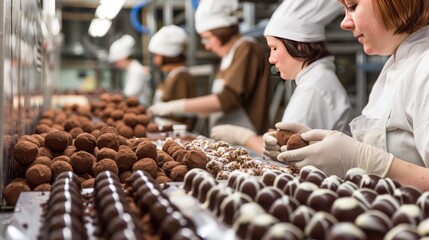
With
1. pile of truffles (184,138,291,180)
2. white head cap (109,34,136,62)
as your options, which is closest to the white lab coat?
white head cap (109,34,136,62)

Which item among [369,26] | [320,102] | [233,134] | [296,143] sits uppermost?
[369,26]

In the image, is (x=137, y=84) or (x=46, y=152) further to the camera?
(x=137, y=84)

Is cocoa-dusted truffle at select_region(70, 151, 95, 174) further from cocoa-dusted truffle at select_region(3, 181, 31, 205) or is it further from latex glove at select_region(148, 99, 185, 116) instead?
latex glove at select_region(148, 99, 185, 116)

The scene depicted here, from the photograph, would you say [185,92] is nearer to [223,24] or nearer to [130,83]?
[223,24]

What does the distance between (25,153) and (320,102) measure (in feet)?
4.58

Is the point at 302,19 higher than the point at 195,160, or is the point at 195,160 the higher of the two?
the point at 302,19

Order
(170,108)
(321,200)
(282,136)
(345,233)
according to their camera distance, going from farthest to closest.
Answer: (170,108) → (282,136) → (321,200) → (345,233)

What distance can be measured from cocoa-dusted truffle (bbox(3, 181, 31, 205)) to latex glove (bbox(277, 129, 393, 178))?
82cm

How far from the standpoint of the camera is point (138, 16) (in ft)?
27.2

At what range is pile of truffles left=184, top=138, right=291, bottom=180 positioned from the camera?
1.62m

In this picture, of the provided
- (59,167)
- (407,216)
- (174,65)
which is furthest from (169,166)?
(174,65)

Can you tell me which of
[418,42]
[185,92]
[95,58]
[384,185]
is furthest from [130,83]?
[384,185]

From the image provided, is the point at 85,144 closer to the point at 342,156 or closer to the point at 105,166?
the point at 105,166

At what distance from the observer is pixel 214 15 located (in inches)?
155
